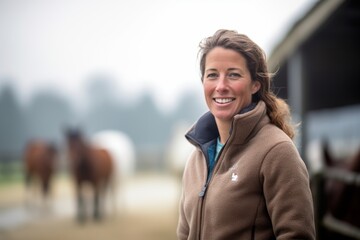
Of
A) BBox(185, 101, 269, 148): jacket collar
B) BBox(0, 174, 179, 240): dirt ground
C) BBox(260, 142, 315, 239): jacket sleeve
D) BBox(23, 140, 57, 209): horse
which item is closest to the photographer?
BBox(260, 142, 315, 239): jacket sleeve

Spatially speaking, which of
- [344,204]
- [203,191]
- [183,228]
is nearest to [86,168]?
[344,204]

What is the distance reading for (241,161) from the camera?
149cm

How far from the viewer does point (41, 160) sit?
36.2ft

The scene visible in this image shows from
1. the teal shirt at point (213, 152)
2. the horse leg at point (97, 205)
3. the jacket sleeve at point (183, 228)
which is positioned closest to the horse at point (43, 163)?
the horse leg at point (97, 205)

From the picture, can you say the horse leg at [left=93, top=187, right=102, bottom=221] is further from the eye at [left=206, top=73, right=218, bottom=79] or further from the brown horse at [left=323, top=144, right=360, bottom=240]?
the eye at [left=206, top=73, right=218, bottom=79]

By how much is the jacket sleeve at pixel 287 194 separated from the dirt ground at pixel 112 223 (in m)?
5.93

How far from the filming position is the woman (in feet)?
4.58

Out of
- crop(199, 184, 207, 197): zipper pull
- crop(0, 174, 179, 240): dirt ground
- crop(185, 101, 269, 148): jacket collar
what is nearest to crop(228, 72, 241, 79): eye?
crop(185, 101, 269, 148): jacket collar

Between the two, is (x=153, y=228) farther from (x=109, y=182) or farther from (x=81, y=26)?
(x=81, y=26)

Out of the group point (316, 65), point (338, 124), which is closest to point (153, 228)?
point (316, 65)

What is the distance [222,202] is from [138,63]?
79.8 meters

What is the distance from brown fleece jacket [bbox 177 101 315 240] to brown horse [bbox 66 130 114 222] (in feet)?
27.3

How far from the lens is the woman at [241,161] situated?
1.39m

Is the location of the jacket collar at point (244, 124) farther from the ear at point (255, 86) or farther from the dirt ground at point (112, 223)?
the dirt ground at point (112, 223)
